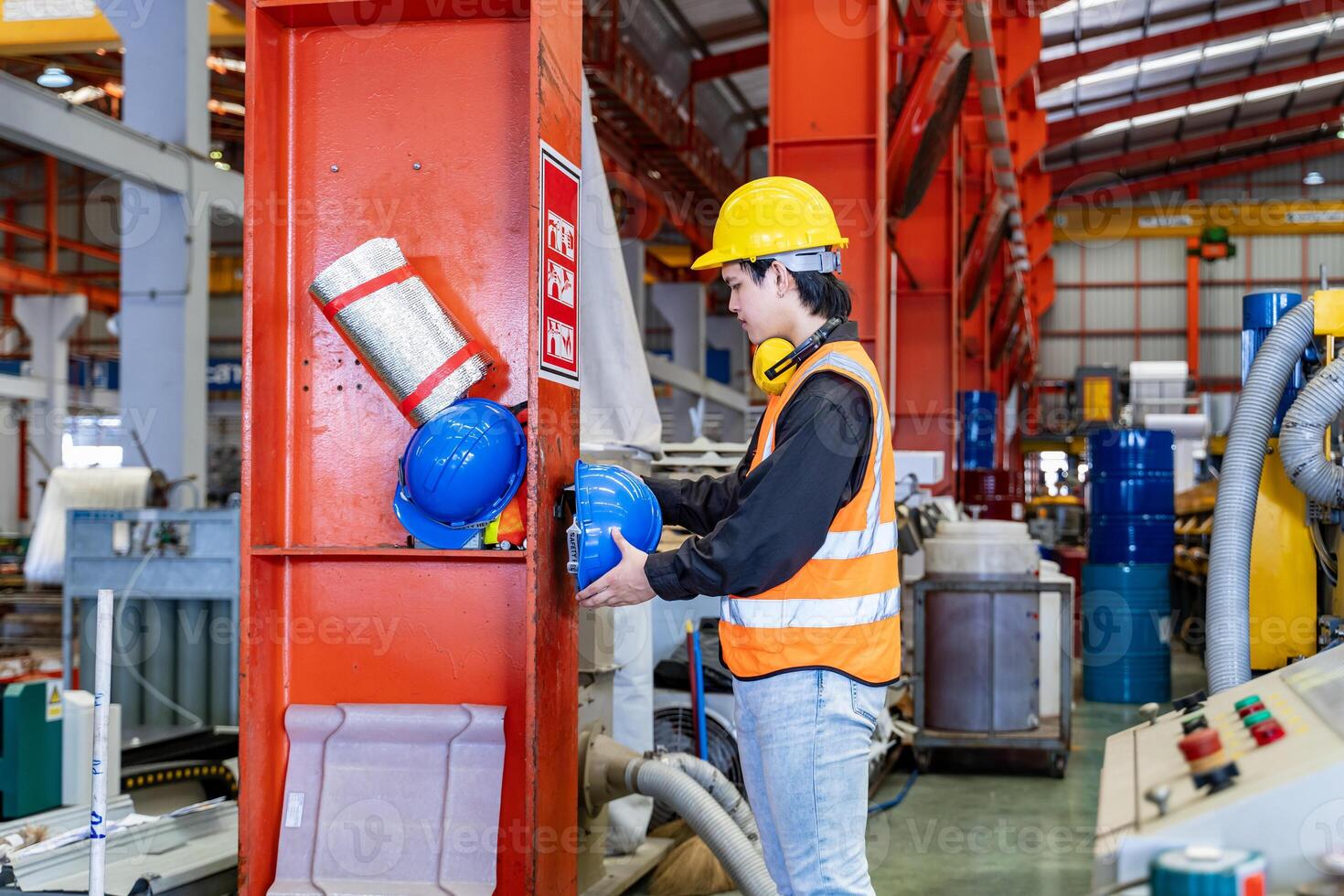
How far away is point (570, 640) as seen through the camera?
305cm

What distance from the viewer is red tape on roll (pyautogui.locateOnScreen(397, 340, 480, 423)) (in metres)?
2.79

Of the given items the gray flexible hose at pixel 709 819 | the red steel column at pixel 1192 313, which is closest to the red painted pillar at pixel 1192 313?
the red steel column at pixel 1192 313

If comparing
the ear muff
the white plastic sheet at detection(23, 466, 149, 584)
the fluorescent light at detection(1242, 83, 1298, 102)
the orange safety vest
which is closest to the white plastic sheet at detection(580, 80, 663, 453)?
the ear muff

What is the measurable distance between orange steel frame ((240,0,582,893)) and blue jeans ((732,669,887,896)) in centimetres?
66

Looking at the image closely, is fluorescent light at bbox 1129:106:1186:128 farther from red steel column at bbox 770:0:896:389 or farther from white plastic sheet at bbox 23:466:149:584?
white plastic sheet at bbox 23:466:149:584

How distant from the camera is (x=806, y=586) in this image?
2459 millimetres

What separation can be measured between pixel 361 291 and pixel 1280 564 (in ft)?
10.3

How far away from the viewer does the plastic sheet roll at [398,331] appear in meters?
2.80

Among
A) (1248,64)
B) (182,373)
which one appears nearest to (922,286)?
(182,373)

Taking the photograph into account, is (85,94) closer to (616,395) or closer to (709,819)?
(616,395)

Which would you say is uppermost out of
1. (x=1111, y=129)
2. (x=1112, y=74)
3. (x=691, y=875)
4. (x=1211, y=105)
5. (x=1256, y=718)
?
(x=1211, y=105)

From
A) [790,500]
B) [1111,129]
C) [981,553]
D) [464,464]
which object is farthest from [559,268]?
[1111,129]

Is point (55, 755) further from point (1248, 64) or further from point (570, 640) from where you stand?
point (1248, 64)

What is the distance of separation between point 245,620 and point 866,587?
1481 mm
